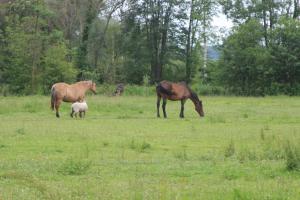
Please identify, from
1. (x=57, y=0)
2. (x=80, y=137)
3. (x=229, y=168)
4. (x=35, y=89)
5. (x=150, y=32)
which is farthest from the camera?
(x=150, y=32)

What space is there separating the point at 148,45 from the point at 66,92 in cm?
3169

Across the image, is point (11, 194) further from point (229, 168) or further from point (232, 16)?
point (232, 16)

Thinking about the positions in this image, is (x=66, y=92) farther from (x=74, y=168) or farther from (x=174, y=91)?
(x=74, y=168)

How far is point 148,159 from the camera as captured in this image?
43.6 ft

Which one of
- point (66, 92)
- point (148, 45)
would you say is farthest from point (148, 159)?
point (148, 45)

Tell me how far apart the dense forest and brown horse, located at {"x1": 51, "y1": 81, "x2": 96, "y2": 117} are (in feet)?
50.1

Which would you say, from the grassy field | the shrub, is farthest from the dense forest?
the shrub

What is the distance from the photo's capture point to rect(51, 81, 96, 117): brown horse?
26.9m

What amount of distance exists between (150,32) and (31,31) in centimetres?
1742

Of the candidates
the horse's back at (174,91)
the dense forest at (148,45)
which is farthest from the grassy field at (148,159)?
the dense forest at (148,45)

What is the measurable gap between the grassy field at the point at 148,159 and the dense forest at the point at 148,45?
19.4 metres

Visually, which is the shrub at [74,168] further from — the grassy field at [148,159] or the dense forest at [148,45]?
the dense forest at [148,45]

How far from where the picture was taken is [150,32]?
58.6m

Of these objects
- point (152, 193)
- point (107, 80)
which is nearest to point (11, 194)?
point (152, 193)
